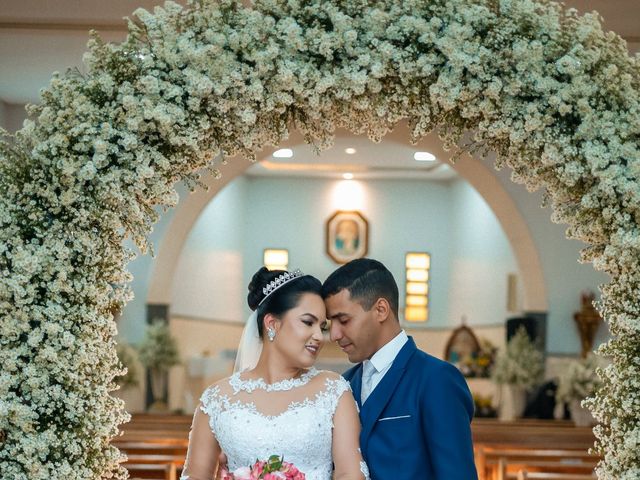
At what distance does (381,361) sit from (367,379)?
0.14 metres

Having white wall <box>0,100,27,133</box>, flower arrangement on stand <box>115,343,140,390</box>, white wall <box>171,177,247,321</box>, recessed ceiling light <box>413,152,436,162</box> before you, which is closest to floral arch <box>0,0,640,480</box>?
white wall <box>0,100,27,133</box>

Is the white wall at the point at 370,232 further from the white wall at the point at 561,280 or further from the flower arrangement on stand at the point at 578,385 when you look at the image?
the flower arrangement on stand at the point at 578,385

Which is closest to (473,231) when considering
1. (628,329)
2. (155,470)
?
(155,470)

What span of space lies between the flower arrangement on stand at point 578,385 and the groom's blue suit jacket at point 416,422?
7.59 m

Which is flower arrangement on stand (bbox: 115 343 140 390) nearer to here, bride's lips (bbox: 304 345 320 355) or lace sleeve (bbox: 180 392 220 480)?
lace sleeve (bbox: 180 392 220 480)

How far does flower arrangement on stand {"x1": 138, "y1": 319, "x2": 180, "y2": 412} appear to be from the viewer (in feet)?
42.7

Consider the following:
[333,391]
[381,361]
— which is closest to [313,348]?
[333,391]

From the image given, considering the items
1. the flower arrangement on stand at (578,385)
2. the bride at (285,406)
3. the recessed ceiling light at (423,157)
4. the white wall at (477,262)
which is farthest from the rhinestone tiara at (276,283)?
the white wall at (477,262)

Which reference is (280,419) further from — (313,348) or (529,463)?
(529,463)

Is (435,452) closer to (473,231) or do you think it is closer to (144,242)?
(144,242)

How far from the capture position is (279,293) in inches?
168

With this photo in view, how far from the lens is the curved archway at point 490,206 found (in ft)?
40.0

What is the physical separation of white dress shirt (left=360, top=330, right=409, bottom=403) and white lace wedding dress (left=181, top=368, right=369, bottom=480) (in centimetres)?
16

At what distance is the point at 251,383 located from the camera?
169 inches
